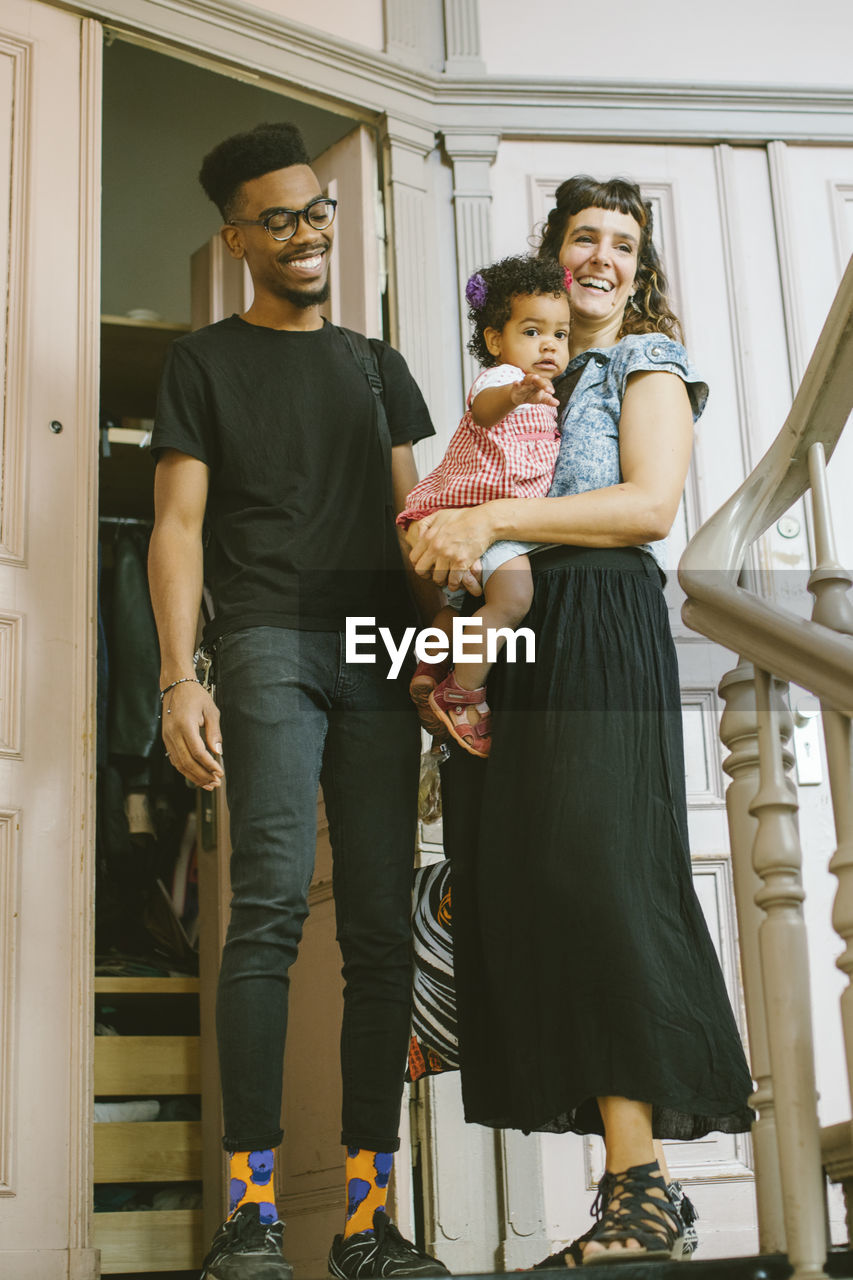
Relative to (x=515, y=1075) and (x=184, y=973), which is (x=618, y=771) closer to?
(x=515, y=1075)

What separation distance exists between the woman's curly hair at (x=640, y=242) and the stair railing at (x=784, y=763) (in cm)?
49

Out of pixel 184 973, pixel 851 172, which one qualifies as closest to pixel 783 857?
pixel 184 973

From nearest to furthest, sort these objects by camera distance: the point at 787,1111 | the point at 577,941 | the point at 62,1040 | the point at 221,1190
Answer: the point at 787,1111, the point at 577,941, the point at 62,1040, the point at 221,1190

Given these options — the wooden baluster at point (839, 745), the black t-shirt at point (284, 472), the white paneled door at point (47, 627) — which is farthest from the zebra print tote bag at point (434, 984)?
the white paneled door at point (47, 627)

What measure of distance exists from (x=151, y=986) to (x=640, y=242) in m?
2.02

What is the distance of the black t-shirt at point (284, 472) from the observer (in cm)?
218

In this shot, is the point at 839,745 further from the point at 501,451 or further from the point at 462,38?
the point at 462,38

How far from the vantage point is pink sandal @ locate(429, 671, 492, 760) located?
2006mm

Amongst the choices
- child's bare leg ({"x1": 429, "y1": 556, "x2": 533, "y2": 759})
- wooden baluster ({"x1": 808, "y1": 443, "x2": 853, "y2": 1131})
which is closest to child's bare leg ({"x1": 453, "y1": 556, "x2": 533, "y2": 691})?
child's bare leg ({"x1": 429, "y1": 556, "x2": 533, "y2": 759})

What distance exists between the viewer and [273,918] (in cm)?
198

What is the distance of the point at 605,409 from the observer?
6.78ft

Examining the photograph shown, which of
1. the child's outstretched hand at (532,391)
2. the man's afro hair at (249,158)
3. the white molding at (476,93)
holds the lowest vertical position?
the child's outstretched hand at (532,391)

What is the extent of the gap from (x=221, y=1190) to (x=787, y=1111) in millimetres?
1852

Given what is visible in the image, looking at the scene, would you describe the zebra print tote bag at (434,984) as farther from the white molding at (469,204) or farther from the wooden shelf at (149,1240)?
the white molding at (469,204)
